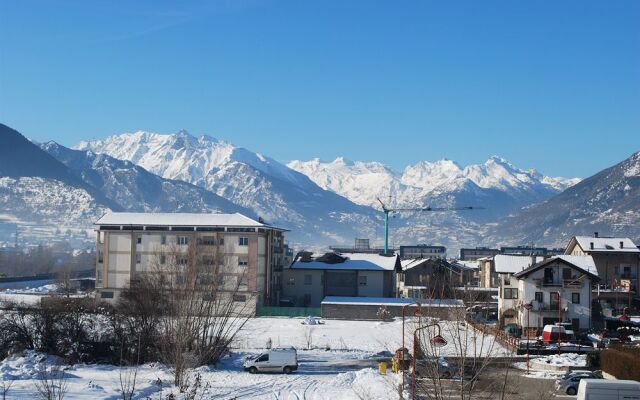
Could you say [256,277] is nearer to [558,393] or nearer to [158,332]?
[158,332]

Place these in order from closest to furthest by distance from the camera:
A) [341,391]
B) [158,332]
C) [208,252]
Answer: [341,391] → [158,332] → [208,252]

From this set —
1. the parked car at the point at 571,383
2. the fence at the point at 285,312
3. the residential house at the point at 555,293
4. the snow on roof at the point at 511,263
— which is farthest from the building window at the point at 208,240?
the parked car at the point at 571,383

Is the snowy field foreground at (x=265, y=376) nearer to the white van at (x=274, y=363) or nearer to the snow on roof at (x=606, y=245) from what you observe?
the white van at (x=274, y=363)

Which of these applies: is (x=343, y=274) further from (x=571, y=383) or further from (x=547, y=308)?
(x=571, y=383)

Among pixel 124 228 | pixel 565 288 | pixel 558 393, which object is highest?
pixel 124 228

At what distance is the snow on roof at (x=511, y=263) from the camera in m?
70.3

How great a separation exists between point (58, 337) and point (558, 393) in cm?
2580

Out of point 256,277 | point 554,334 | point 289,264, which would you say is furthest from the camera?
point 289,264

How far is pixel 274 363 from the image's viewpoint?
42.2m

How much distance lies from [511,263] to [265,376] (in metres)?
36.0

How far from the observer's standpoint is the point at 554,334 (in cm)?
5425

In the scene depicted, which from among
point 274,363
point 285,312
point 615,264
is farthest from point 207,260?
point 615,264

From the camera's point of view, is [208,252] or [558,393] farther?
[208,252]

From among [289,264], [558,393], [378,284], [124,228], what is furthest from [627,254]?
[558,393]
